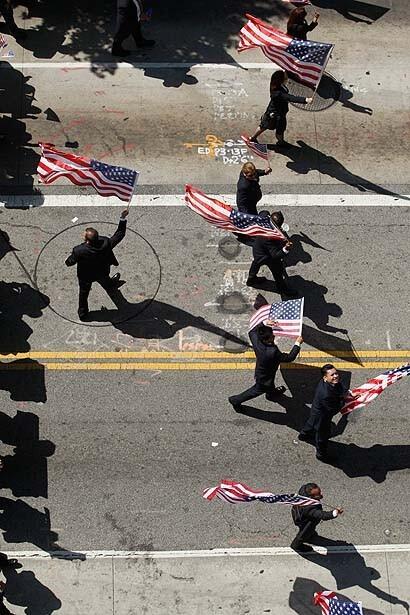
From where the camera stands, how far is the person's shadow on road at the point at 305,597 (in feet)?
37.8

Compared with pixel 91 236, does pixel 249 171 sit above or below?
above

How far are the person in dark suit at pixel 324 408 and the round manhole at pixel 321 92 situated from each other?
660cm

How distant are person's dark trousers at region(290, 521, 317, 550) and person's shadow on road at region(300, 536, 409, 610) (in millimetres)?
228

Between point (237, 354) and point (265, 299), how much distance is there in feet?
3.72

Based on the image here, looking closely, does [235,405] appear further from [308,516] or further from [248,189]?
[248,189]

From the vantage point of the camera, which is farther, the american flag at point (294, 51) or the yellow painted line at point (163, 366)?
the american flag at point (294, 51)

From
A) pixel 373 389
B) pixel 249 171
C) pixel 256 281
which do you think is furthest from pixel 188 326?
pixel 373 389

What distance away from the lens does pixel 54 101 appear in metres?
16.5

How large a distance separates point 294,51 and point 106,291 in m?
5.01

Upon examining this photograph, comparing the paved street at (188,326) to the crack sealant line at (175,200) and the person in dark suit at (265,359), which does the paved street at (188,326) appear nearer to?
the crack sealant line at (175,200)

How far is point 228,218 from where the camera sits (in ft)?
42.1

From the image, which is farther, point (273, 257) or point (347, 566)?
point (273, 257)

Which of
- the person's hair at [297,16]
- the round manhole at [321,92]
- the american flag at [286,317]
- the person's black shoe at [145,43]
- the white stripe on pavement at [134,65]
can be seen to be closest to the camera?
the american flag at [286,317]

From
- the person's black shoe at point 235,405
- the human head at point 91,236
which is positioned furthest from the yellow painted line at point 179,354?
the human head at point 91,236
